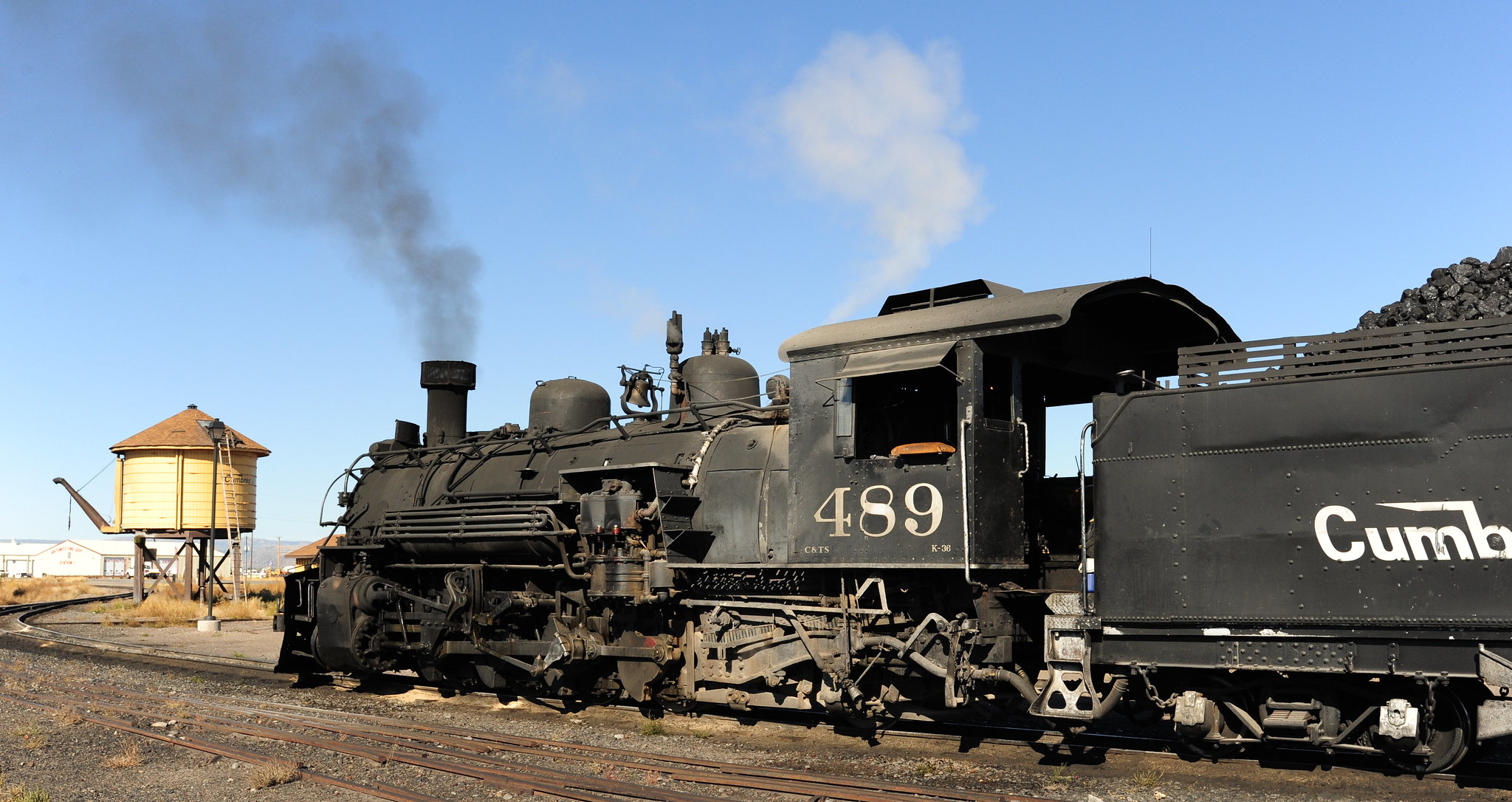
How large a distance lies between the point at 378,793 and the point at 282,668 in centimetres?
836

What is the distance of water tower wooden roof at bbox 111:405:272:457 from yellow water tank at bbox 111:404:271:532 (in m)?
0.02

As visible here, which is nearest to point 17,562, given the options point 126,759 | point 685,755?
point 126,759

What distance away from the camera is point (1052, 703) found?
29.3 ft

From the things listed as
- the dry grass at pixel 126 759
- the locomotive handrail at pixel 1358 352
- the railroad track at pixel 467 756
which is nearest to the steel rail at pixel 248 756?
the railroad track at pixel 467 756

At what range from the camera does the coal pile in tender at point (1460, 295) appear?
Result: 46.0 feet

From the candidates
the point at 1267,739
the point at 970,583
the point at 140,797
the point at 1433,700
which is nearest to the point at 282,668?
the point at 140,797

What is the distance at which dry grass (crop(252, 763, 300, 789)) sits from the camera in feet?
30.0

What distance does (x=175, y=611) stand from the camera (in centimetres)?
3284

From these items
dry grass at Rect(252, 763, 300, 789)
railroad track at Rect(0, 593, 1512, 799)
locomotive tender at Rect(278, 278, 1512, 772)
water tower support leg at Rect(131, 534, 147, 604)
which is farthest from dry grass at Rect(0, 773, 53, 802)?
water tower support leg at Rect(131, 534, 147, 604)

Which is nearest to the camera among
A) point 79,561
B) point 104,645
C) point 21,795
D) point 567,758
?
point 21,795

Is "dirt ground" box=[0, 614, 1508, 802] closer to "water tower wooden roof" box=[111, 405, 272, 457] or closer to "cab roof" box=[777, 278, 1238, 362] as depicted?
"cab roof" box=[777, 278, 1238, 362]

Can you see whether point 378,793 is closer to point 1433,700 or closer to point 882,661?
point 882,661

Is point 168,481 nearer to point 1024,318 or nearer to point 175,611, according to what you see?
point 175,611

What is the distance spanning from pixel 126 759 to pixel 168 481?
2787 centimetres
